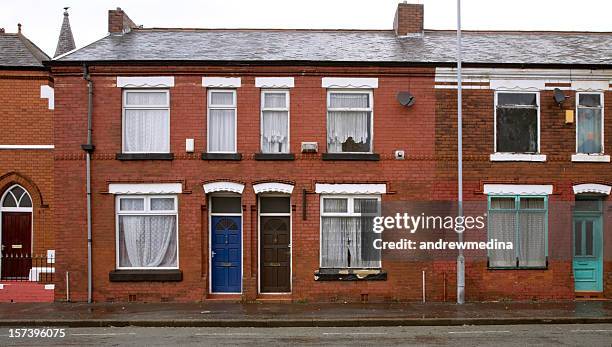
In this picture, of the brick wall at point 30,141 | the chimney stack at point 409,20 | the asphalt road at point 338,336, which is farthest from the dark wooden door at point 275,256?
the chimney stack at point 409,20

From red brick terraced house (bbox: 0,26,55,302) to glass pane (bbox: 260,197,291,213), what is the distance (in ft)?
21.1

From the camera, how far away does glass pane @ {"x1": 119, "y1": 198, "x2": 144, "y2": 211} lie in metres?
18.0

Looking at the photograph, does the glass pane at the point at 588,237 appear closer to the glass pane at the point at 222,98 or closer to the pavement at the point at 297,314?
the pavement at the point at 297,314

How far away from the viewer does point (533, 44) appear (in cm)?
1983

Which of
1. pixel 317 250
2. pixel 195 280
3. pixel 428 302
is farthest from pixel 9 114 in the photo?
pixel 428 302

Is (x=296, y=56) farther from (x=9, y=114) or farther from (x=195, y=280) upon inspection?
(x=9, y=114)

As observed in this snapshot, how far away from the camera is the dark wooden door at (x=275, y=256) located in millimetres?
18219

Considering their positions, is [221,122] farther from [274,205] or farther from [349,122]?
[349,122]

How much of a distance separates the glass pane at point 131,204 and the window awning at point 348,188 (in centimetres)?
466

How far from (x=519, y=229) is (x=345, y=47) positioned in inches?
271

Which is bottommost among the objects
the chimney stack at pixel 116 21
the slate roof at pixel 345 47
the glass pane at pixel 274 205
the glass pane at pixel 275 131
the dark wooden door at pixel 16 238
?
the dark wooden door at pixel 16 238

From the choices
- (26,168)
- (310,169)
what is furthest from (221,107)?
(26,168)

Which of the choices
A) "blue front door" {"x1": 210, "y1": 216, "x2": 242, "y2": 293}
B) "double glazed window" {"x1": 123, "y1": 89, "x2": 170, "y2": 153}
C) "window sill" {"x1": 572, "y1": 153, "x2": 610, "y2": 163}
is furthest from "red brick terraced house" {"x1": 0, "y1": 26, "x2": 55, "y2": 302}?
"window sill" {"x1": 572, "y1": 153, "x2": 610, "y2": 163}

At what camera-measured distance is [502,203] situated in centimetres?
1820
